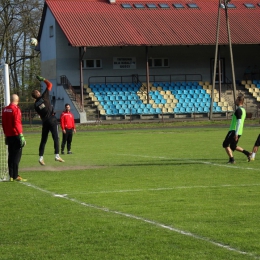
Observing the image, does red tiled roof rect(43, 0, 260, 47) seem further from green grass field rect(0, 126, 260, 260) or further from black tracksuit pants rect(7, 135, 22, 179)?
black tracksuit pants rect(7, 135, 22, 179)

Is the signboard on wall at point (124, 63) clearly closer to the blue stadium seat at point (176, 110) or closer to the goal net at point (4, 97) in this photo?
the blue stadium seat at point (176, 110)

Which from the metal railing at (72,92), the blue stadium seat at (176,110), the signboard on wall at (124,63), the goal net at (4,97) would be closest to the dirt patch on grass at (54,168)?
the goal net at (4,97)

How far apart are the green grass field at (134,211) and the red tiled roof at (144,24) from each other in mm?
37372

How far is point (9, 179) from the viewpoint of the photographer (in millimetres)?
16609

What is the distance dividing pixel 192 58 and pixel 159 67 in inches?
125

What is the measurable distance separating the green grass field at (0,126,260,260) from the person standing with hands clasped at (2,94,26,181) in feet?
2.05

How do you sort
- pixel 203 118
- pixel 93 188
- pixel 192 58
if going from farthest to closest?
1. pixel 192 58
2. pixel 203 118
3. pixel 93 188

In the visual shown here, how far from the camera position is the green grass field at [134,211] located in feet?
27.5

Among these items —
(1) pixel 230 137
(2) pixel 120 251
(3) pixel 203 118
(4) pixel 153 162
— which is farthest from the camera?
(3) pixel 203 118

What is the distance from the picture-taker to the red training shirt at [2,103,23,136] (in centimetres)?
1575

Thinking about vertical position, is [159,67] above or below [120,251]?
above

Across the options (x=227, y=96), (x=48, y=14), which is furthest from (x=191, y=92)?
(x=48, y=14)

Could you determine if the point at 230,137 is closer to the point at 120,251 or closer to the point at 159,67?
the point at 120,251

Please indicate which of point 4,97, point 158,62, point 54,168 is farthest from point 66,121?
point 158,62
